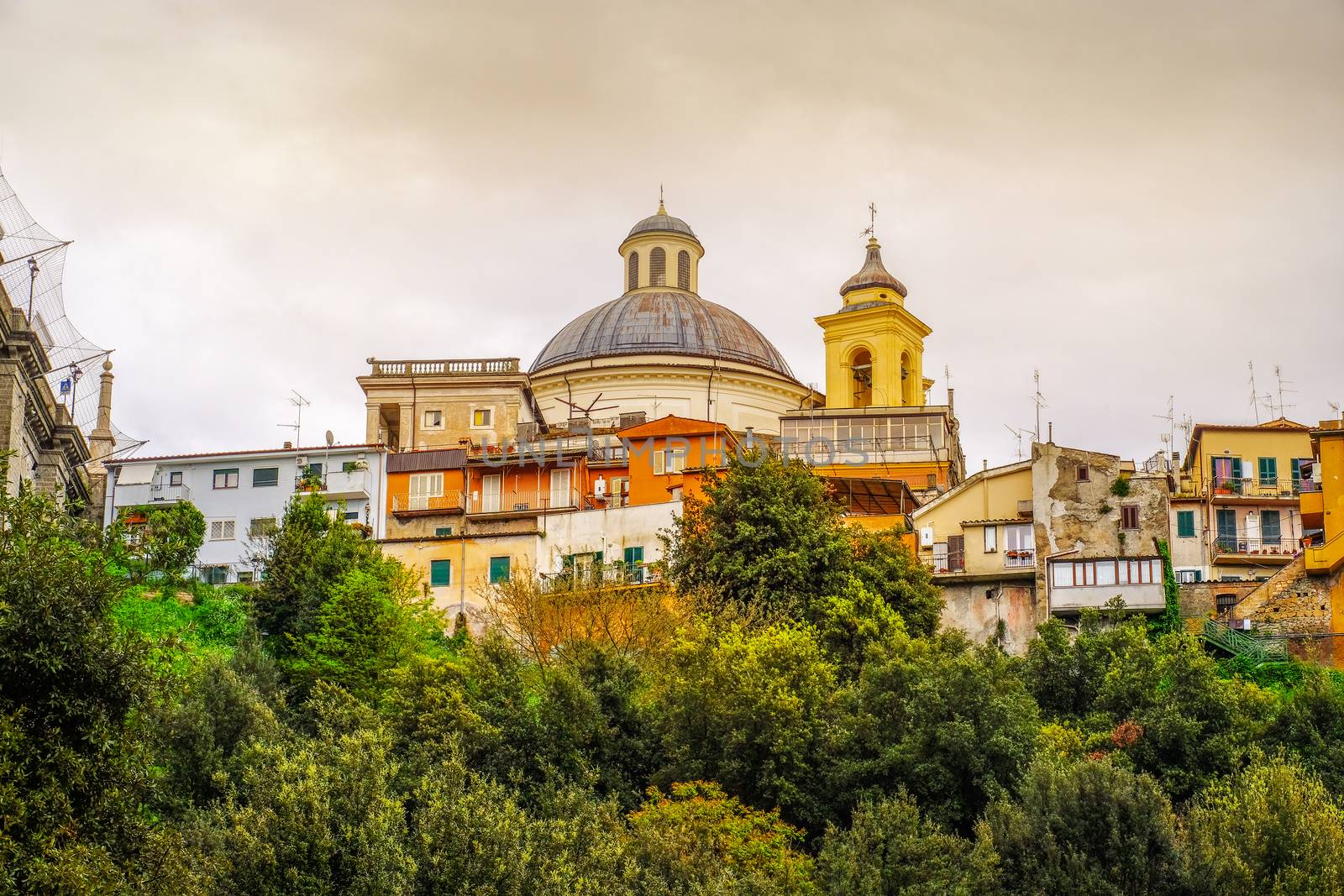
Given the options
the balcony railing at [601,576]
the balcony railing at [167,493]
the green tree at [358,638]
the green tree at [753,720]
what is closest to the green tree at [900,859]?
the green tree at [753,720]

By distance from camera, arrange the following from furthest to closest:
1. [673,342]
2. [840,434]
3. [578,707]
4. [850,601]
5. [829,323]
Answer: [829,323] < [673,342] < [840,434] < [850,601] < [578,707]

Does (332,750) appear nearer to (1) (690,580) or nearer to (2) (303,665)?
(2) (303,665)

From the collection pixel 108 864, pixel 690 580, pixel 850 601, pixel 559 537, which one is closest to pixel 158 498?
pixel 559 537

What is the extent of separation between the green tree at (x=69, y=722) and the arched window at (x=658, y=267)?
56.4 meters

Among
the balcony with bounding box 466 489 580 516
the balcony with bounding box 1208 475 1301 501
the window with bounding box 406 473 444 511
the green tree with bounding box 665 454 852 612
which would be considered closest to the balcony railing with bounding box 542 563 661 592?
the green tree with bounding box 665 454 852 612

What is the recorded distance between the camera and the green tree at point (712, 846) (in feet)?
101

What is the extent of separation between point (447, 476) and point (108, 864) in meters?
35.5

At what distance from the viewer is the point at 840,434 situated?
6191 centimetres

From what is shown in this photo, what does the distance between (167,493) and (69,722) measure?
35346 mm

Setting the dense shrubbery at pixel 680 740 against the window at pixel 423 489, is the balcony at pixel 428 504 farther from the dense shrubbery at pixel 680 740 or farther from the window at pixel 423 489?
the dense shrubbery at pixel 680 740

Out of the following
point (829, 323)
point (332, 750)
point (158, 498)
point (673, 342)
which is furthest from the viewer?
point (829, 323)

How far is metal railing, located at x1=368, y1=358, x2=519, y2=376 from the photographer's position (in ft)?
206

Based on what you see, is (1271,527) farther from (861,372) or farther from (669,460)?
(861,372)


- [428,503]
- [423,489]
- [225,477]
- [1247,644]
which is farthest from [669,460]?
[1247,644]
